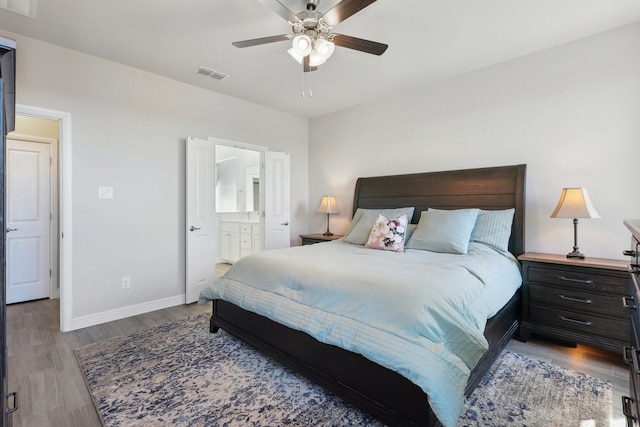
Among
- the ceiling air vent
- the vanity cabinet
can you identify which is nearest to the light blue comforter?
the ceiling air vent

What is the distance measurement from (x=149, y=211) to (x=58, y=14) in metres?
1.88

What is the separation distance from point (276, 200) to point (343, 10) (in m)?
3.08

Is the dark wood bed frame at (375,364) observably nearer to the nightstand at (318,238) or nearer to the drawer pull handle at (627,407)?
the nightstand at (318,238)

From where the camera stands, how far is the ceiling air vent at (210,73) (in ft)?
10.9

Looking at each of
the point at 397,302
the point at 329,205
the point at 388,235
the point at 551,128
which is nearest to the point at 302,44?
the point at 397,302

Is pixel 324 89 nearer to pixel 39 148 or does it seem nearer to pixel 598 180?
pixel 598 180

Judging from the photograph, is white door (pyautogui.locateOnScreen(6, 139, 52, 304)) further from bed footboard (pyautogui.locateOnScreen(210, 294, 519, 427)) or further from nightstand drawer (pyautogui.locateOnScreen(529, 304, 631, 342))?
nightstand drawer (pyautogui.locateOnScreen(529, 304, 631, 342))

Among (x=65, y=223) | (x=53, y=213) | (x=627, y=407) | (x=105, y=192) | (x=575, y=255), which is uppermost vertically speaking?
(x=105, y=192)

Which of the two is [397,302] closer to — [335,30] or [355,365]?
[355,365]

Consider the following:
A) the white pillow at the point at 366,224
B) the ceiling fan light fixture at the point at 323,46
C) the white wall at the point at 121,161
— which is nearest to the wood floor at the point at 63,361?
the white wall at the point at 121,161

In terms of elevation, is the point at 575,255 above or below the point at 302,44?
below

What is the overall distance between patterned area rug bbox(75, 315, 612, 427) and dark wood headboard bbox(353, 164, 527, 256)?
4.25 feet

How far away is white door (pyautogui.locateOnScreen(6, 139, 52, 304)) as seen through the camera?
12.2 feet

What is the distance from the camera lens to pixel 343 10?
1.88 m
